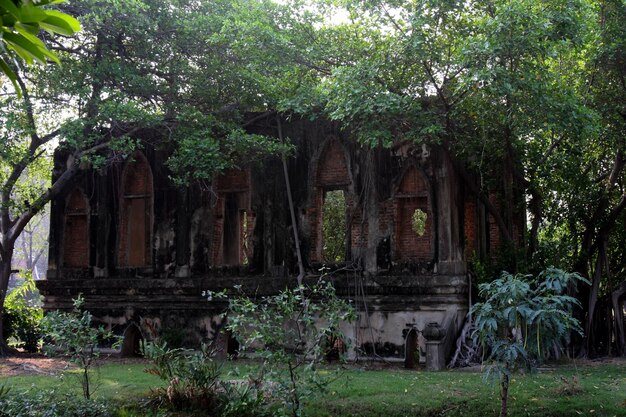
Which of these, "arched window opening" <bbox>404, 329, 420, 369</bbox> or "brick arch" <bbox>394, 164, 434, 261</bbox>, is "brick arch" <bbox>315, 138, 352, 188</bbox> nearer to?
"brick arch" <bbox>394, 164, 434, 261</bbox>

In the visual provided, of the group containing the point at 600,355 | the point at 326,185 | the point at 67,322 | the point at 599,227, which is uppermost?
the point at 326,185

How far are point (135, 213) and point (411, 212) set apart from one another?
20.0 feet

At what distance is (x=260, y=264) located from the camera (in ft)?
46.2

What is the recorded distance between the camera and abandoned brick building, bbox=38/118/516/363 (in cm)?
1273

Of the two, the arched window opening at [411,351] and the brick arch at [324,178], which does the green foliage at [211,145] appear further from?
the arched window opening at [411,351]

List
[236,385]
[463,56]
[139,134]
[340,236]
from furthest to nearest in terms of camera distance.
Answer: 1. [340,236]
2. [139,134]
3. [463,56]
4. [236,385]

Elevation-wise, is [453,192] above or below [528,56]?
below

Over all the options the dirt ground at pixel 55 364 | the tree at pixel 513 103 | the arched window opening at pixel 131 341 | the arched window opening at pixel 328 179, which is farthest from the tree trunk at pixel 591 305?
the arched window opening at pixel 131 341

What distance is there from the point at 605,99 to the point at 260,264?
6.84m

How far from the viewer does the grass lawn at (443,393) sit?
8.21 m

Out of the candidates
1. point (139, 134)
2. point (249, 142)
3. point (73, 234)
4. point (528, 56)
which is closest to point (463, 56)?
point (528, 56)

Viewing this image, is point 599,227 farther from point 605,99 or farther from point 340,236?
point 340,236

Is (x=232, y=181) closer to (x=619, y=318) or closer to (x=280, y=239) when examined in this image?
(x=280, y=239)

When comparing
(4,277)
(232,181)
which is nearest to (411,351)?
(232,181)
